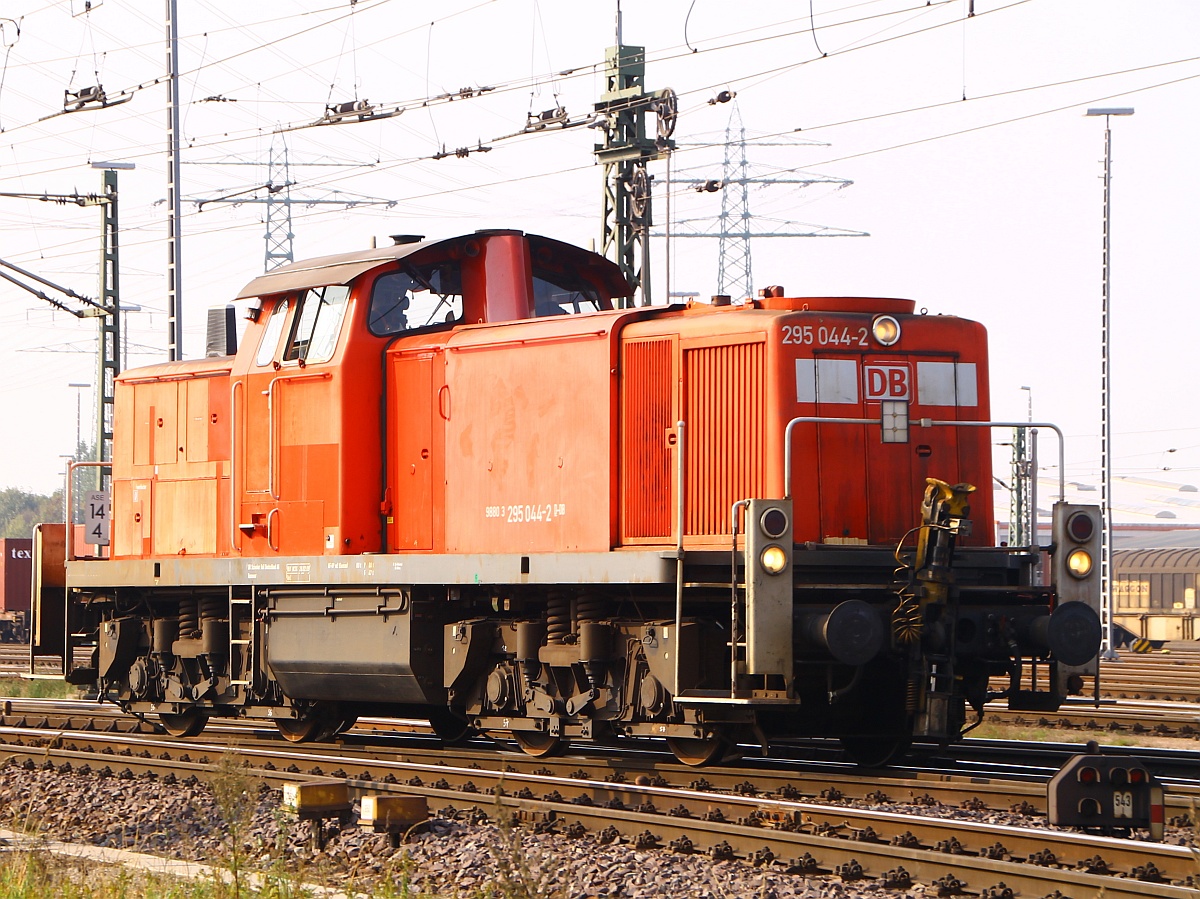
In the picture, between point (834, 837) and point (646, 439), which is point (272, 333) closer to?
point (646, 439)

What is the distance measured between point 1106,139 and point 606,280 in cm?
1556

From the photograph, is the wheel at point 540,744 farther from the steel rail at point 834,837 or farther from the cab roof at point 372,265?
the cab roof at point 372,265

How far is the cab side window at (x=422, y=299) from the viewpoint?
1264cm

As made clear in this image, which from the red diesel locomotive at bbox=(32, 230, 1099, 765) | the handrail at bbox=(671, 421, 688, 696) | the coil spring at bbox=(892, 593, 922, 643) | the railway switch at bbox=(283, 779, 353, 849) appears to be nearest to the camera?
the railway switch at bbox=(283, 779, 353, 849)

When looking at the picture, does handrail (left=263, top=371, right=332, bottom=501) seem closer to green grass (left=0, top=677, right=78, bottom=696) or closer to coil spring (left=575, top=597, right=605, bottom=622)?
coil spring (left=575, top=597, right=605, bottom=622)

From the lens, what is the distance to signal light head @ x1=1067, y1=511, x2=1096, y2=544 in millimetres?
10586

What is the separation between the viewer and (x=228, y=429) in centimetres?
1380

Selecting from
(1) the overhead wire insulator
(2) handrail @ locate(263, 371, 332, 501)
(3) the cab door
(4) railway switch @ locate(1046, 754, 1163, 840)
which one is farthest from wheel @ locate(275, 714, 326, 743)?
(1) the overhead wire insulator

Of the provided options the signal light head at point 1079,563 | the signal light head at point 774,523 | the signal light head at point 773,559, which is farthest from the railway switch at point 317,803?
the signal light head at point 1079,563

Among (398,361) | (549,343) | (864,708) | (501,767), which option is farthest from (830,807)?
(398,361)

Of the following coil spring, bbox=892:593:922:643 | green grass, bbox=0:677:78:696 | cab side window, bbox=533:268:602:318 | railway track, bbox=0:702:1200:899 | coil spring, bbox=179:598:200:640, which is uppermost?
cab side window, bbox=533:268:602:318

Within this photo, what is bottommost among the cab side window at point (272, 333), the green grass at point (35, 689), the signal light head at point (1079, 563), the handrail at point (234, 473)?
the green grass at point (35, 689)

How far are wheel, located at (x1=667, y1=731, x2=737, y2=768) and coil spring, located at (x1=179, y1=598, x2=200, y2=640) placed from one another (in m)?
5.22

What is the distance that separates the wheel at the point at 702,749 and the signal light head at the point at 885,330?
287 cm
